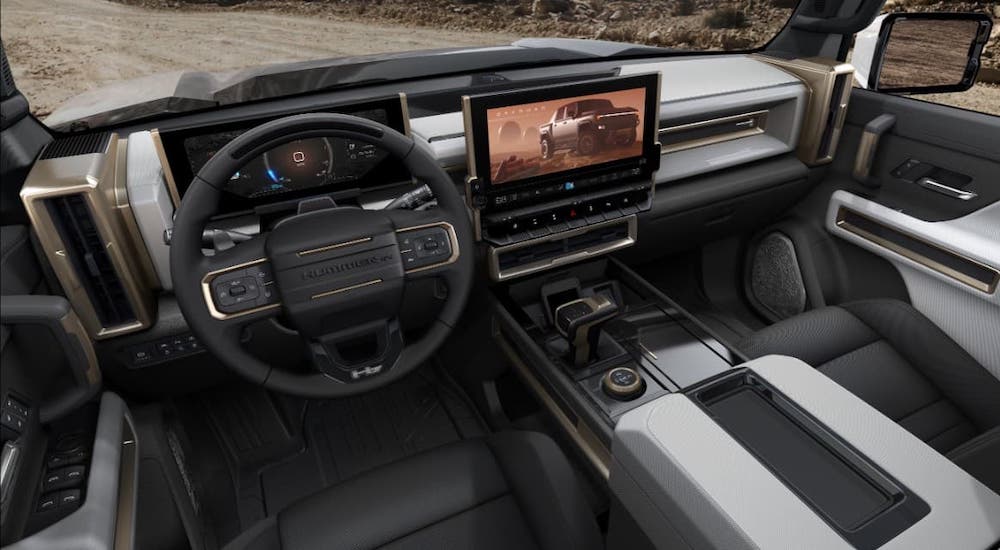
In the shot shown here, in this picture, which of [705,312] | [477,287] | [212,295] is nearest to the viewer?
[212,295]

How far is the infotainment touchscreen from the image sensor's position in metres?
1.50

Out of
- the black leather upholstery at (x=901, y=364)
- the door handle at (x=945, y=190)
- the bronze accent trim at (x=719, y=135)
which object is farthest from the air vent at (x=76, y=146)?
the door handle at (x=945, y=190)

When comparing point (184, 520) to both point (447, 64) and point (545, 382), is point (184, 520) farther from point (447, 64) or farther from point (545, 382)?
point (447, 64)

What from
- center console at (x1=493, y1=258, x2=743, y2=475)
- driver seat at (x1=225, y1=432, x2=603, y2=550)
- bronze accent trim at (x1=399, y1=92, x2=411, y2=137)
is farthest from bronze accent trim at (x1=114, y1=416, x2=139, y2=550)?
center console at (x1=493, y1=258, x2=743, y2=475)

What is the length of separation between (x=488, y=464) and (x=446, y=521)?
0.16 m

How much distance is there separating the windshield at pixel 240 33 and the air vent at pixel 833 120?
57cm

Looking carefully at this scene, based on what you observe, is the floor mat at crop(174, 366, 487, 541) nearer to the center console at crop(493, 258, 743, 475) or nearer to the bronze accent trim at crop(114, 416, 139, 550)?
the center console at crop(493, 258, 743, 475)

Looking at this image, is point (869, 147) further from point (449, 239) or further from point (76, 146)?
point (76, 146)

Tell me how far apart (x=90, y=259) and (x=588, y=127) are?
1.28m

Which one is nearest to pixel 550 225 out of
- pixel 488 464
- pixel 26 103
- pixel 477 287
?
pixel 477 287

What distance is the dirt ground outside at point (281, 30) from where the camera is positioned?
1.74 metres

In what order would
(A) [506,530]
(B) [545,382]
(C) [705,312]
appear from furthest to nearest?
(C) [705,312]
(B) [545,382]
(A) [506,530]

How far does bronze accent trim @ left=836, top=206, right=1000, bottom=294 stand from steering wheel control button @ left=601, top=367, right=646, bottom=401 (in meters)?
1.11

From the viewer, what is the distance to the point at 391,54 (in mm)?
1962
